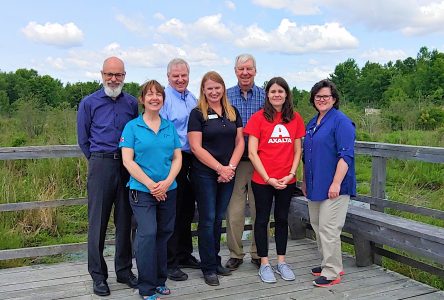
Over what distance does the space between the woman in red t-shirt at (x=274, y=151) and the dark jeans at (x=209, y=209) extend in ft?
0.84

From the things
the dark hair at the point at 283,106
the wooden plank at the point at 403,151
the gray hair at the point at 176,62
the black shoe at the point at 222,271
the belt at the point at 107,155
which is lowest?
the black shoe at the point at 222,271

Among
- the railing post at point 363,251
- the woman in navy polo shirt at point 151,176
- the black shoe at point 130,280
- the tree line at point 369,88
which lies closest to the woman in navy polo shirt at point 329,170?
the railing post at point 363,251

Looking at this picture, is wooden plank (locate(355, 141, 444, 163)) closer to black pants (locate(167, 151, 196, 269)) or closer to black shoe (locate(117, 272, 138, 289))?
black pants (locate(167, 151, 196, 269))

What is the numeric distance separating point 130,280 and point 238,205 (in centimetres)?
103

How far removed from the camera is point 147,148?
334cm

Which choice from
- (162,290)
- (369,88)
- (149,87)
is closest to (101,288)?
(162,290)

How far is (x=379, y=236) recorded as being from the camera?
3791 millimetres

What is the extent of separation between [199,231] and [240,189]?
500 mm

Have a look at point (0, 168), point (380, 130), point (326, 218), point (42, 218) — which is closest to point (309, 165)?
point (326, 218)

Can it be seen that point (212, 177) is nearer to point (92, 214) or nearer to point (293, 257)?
point (92, 214)

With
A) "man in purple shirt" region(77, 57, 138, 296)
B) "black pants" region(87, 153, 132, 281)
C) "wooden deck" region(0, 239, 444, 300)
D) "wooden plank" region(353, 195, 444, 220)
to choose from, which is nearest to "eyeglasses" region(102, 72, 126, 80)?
"man in purple shirt" region(77, 57, 138, 296)

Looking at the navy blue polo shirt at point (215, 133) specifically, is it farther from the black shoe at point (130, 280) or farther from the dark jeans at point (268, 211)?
the black shoe at point (130, 280)

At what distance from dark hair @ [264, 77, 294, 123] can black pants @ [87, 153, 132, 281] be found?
117cm

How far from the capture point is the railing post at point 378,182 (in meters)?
4.30
